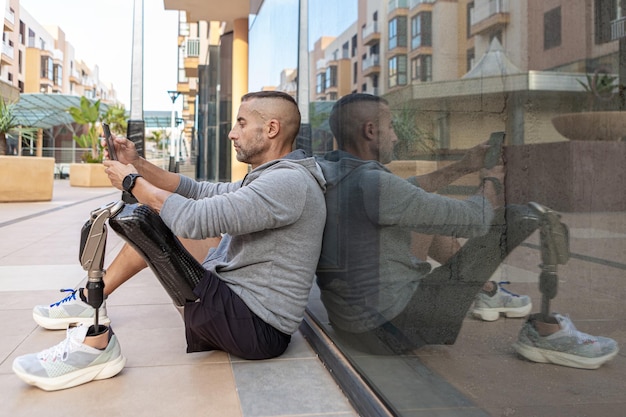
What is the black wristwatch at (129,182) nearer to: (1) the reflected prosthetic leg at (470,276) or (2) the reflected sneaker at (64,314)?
(2) the reflected sneaker at (64,314)

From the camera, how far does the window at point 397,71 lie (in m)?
1.68

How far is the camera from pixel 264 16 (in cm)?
595

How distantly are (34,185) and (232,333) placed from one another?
34.3 ft

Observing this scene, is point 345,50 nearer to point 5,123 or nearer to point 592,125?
point 592,125

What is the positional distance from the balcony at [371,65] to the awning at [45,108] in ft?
103

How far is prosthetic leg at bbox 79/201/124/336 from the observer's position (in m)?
1.95

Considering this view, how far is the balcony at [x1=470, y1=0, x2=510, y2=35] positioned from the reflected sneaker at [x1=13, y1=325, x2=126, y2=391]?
162 centimetres

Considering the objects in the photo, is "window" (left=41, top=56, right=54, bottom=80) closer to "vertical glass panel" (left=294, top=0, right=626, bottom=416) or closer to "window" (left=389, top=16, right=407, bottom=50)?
"vertical glass panel" (left=294, top=0, right=626, bottom=416)

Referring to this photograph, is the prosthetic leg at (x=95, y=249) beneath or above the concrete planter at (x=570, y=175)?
beneath

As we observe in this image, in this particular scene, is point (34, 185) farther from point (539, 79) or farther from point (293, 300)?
point (539, 79)

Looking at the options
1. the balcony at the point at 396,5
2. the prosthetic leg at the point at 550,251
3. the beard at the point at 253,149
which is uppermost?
the balcony at the point at 396,5

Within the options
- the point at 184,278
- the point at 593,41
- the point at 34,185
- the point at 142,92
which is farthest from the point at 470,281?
the point at 34,185

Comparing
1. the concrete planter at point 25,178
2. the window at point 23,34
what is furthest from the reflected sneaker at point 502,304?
the window at point 23,34

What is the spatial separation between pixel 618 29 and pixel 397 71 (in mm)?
945
